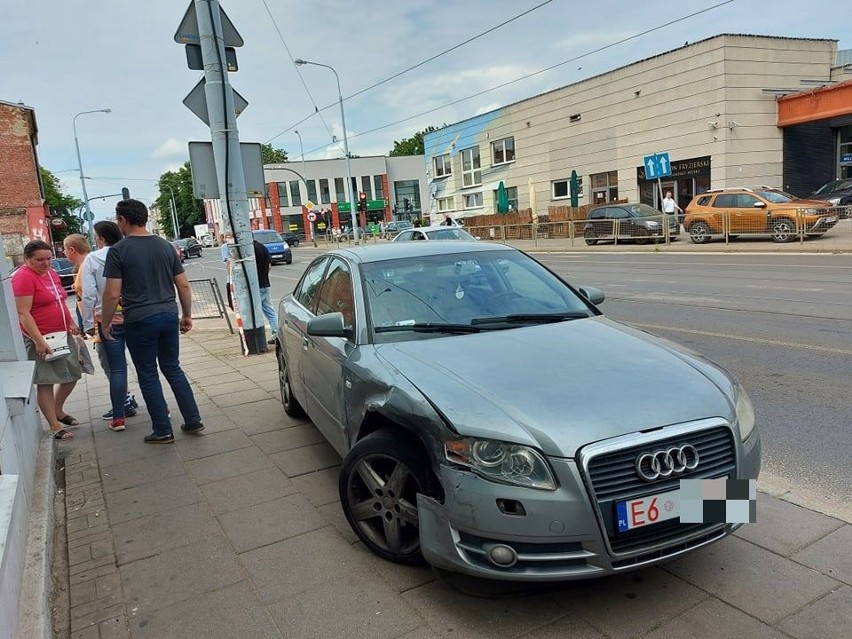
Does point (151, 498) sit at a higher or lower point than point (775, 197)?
lower

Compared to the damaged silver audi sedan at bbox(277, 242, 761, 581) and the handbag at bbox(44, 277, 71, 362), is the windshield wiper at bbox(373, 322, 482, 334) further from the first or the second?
the handbag at bbox(44, 277, 71, 362)

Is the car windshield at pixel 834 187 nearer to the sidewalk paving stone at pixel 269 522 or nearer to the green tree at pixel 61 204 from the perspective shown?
the sidewalk paving stone at pixel 269 522

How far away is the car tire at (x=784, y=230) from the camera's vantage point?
19.5 m

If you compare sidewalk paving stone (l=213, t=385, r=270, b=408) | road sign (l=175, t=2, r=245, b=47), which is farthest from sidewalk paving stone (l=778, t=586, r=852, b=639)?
road sign (l=175, t=2, r=245, b=47)

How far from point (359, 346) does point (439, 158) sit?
4900 centimetres

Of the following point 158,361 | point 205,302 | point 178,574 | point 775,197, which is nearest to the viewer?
point 178,574

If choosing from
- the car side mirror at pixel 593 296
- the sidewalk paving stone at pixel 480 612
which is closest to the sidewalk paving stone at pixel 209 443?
the sidewalk paving stone at pixel 480 612

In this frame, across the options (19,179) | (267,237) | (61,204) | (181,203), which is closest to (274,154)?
(181,203)

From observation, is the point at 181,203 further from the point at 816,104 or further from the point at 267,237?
the point at 816,104

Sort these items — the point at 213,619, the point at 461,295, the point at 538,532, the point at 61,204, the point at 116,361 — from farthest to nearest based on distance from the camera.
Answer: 1. the point at 61,204
2. the point at 116,361
3. the point at 461,295
4. the point at 213,619
5. the point at 538,532

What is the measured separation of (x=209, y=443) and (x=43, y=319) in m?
1.76

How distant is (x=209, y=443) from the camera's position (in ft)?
17.0

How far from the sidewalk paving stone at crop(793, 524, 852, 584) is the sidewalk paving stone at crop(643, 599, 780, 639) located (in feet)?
1.89

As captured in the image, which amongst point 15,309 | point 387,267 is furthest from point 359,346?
point 15,309
